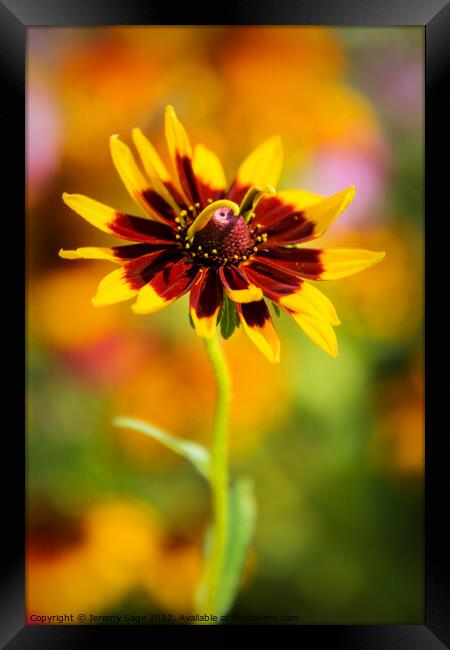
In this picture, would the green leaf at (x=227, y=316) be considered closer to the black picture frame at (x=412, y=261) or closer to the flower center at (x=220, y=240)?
the flower center at (x=220, y=240)

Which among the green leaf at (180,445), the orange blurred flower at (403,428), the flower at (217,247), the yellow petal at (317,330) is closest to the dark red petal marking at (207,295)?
the flower at (217,247)

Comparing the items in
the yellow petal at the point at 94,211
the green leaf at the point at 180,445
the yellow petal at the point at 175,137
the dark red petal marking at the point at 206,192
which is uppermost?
the yellow petal at the point at 175,137

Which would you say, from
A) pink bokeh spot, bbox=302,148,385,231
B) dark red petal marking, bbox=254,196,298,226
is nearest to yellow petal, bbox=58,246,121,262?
dark red petal marking, bbox=254,196,298,226

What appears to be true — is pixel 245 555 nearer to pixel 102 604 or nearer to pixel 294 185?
pixel 102 604

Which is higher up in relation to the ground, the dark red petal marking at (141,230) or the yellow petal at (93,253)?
the dark red petal marking at (141,230)

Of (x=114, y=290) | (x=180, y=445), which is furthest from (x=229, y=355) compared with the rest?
(x=114, y=290)

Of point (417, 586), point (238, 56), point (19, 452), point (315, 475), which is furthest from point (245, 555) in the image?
point (238, 56)

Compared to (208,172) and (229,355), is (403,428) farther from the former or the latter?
(208,172)
